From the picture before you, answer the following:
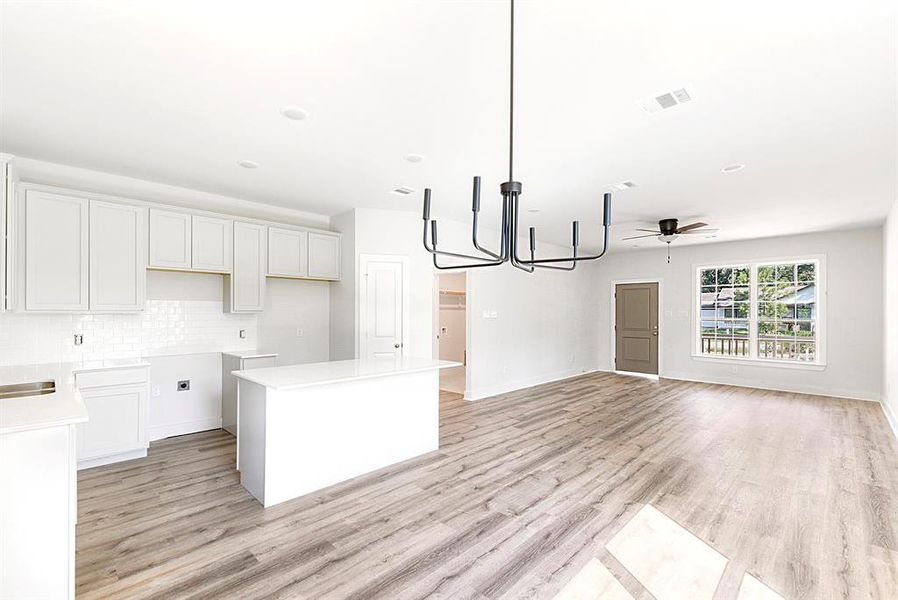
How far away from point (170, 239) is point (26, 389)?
71.0 inches

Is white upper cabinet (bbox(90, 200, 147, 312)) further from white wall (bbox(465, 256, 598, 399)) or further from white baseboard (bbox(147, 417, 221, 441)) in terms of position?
white wall (bbox(465, 256, 598, 399))

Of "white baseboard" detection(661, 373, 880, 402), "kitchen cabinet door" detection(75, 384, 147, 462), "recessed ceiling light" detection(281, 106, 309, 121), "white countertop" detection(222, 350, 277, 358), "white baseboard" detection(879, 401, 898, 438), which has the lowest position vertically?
"white baseboard" detection(661, 373, 880, 402)

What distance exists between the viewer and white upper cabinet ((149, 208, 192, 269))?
4113mm

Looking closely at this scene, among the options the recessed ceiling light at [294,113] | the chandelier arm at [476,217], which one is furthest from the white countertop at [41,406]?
the recessed ceiling light at [294,113]

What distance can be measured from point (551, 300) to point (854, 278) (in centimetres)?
466

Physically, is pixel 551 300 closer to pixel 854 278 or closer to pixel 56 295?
pixel 854 278

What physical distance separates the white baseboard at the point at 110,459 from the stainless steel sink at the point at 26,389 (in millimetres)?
1014

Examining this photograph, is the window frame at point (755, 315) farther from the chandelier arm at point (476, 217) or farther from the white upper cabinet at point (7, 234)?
the white upper cabinet at point (7, 234)

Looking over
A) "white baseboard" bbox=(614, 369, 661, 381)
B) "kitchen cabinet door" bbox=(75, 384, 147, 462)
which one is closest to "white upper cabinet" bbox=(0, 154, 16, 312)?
"kitchen cabinet door" bbox=(75, 384, 147, 462)

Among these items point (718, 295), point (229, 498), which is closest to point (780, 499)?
point (229, 498)

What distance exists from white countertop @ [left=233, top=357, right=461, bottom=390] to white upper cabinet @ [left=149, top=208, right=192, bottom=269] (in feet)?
5.51

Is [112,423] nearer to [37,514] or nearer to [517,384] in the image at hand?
[37,514]

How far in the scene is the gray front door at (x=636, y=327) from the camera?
8727 mm

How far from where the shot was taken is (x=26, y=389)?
288 cm
